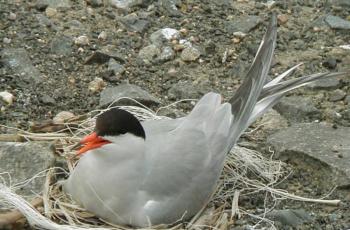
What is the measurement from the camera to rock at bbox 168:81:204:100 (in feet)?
19.5

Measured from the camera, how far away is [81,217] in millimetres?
4633

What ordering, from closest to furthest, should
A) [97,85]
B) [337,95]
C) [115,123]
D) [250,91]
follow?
[115,123], [250,91], [97,85], [337,95]

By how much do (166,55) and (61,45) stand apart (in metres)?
0.72

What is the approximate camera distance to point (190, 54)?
20.9 feet

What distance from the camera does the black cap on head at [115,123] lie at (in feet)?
14.3

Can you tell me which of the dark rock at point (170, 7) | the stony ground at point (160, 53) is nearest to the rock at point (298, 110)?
the stony ground at point (160, 53)

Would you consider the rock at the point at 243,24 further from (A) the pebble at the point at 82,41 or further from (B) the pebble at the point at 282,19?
(A) the pebble at the point at 82,41

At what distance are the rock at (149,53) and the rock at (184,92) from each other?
357 millimetres

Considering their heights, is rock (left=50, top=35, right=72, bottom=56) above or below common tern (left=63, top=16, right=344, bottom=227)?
below

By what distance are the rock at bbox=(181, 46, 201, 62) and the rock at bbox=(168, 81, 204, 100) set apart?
1.07 ft

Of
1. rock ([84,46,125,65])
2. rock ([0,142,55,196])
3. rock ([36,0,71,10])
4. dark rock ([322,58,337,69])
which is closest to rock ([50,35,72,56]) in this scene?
rock ([84,46,125,65])

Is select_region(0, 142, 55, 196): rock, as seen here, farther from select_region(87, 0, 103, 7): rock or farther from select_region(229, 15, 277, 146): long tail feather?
select_region(87, 0, 103, 7): rock

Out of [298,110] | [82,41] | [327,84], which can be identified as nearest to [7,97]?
[82,41]

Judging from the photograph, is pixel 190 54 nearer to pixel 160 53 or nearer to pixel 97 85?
pixel 160 53
